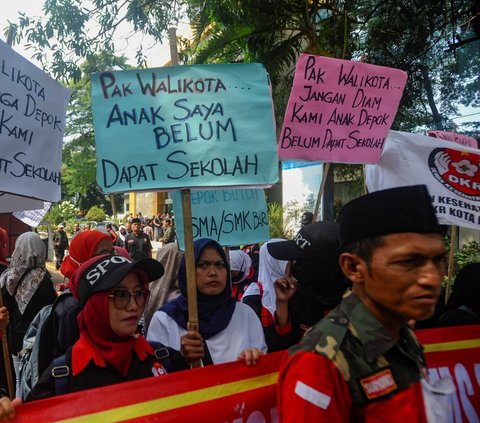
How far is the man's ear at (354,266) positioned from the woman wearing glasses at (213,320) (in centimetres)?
116

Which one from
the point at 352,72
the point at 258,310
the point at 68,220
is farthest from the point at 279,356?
the point at 68,220

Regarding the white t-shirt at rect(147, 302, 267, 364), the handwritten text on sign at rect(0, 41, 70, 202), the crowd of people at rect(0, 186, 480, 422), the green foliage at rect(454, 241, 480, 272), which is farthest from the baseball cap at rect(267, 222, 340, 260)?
the green foliage at rect(454, 241, 480, 272)

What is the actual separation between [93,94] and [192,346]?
48.5 inches

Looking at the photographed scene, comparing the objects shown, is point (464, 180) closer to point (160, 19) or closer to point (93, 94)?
point (93, 94)

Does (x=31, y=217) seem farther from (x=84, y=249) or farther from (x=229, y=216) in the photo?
(x=229, y=216)

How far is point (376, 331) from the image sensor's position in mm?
1379

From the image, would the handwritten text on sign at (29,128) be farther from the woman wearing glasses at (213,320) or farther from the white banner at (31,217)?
the white banner at (31,217)

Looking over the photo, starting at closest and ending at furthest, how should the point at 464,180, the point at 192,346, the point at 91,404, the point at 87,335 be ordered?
the point at 91,404 < the point at 87,335 < the point at 192,346 < the point at 464,180

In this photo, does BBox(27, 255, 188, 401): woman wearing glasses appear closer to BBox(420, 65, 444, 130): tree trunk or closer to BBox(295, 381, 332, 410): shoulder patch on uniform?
BBox(295, 381, 332, 410): shoulder patch on uniform

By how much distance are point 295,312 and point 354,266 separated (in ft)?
4.25

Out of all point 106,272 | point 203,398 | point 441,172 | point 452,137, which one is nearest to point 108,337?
point 106,272

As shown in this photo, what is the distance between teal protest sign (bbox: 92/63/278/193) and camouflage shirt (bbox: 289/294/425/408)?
1.18 m

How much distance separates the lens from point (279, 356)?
84.5 inches

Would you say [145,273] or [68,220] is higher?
[68,220]
